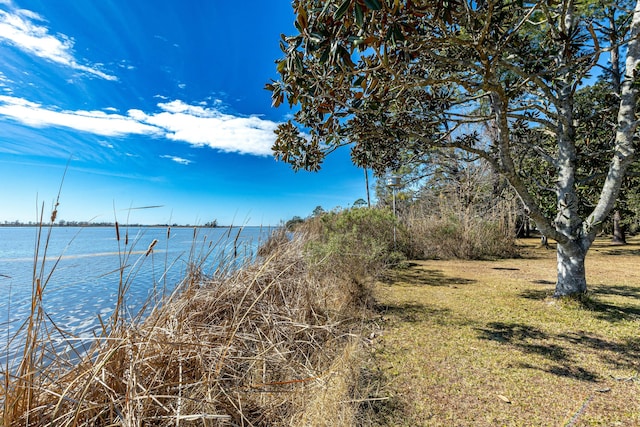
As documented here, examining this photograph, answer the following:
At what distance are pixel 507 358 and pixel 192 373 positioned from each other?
2813 millimetres

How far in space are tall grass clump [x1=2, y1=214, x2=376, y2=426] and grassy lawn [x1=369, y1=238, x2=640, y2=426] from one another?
544mm

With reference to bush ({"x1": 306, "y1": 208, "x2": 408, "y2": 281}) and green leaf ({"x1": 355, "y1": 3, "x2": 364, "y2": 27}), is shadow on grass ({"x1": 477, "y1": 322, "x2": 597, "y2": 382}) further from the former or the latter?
green leaf ({"x1": 355, "y1": 3, "x2": 364, "y2": 27})

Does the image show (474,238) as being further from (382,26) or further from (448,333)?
(382,26)

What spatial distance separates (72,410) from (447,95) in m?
5.29

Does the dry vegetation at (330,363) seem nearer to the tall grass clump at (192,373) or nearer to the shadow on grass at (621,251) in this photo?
the tall grass clump at (192,373)

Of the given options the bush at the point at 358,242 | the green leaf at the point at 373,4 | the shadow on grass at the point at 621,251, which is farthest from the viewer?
the shadow on grass at the point at 621,251

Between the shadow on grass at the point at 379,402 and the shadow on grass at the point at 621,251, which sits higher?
the shadow on grass at the point at 621,251

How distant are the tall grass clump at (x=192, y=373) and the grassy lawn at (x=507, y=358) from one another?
54 centimetres

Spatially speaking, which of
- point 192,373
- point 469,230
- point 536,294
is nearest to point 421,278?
point 536,294

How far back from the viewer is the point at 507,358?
2754 millimetres

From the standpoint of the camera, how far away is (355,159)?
15.2 ft

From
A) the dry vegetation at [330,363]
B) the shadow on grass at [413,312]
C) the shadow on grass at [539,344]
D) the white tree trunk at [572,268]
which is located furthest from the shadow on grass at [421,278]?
the shadow on grass at [539,344]

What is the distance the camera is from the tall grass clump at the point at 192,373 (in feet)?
4.10

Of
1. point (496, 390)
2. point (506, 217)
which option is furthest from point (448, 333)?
point (506, 217)
